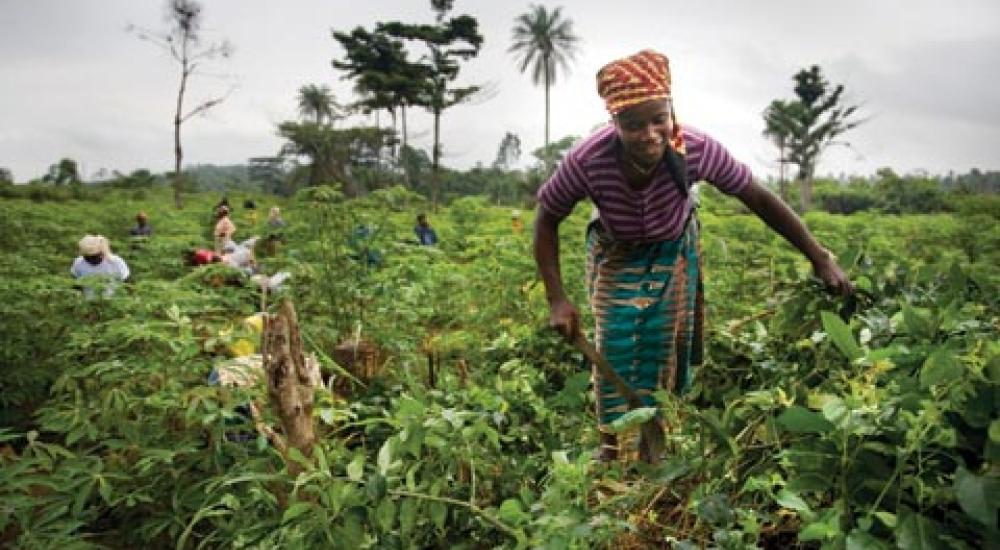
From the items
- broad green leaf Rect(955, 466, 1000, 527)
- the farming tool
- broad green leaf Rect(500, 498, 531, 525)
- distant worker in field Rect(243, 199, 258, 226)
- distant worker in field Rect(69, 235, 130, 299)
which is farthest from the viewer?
distant worker in field Rect(243, 199, 258, 226)

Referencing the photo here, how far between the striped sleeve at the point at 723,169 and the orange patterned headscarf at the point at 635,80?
0.87 ft

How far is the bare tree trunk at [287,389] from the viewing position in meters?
1.78

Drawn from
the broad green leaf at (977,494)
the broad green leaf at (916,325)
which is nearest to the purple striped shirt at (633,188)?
the broad green leaf at (916,325)

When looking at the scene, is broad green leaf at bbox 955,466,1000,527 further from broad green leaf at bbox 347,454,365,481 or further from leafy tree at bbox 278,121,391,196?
leafy tree at bbox 278,121,391,196

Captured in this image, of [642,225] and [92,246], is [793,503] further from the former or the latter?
[92,246]

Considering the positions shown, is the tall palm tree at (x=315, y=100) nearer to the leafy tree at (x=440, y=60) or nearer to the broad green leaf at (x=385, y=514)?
the leafy tree at (x=440, y=60)

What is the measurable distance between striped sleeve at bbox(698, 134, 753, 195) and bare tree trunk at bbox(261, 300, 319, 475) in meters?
1.26

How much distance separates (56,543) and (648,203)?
1.84 meters

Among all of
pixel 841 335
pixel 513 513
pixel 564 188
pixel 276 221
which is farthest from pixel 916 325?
pixel 276 221

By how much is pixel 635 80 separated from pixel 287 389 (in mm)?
1181

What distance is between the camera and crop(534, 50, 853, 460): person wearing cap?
1.97 m

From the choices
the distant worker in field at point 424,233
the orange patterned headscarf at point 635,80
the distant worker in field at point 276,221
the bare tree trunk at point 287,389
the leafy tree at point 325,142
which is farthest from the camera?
the leafy tree at point 325,142

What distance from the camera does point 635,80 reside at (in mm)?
1926

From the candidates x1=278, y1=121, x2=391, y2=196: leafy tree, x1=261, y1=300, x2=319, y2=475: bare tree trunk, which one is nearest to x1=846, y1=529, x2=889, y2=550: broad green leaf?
x1=261, y1=300, x2=319, y2=475: bare tree trunk
